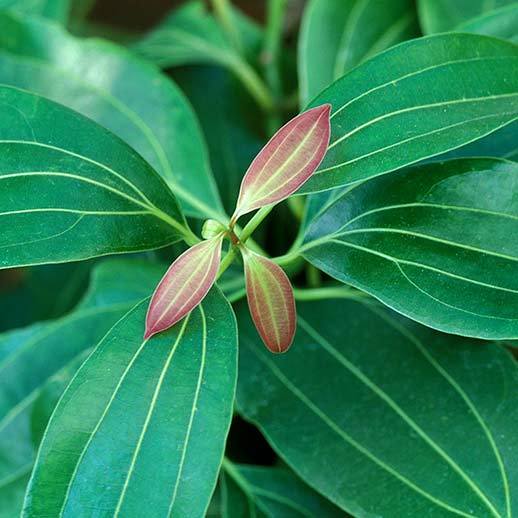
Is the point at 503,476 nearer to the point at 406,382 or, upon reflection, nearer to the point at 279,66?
the point at 406,382

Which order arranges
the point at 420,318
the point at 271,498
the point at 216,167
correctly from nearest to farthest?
the point at 420,318 → the point at 271,498 → the point at 216,167

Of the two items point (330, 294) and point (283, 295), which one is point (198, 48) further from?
point (283, 295)

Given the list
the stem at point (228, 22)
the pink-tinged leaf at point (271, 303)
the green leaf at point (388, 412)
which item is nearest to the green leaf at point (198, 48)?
the stem at point (228, 22)

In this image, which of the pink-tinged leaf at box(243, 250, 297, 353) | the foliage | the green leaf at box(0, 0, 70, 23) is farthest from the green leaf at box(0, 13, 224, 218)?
A: the pink-tinged leaf at box(243, 250, 297, 353)

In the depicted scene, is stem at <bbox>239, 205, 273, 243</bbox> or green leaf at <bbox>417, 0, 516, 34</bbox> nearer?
stem at <bbox>239, 205, 273, 243</bbox>

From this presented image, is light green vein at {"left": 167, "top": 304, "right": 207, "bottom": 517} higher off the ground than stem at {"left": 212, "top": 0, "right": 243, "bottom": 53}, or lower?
lower

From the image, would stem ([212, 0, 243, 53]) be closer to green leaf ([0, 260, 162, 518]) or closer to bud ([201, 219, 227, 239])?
green leaf ([0, 260, 162, 518])

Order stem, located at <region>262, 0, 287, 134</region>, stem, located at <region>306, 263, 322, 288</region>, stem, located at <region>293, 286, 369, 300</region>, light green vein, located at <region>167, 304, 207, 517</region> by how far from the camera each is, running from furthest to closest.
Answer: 1. stem, located at <region>262, 0, 287, 134</region>
2. stem, located at <region>306, 263, 322, 288</region>
3. stem, located at <region>293, 286, 369, 300</region>
4. light green vein, located at <region>167, 304, 207, 517</region>

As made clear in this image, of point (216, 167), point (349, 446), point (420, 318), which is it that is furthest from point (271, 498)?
point (216, 167)
